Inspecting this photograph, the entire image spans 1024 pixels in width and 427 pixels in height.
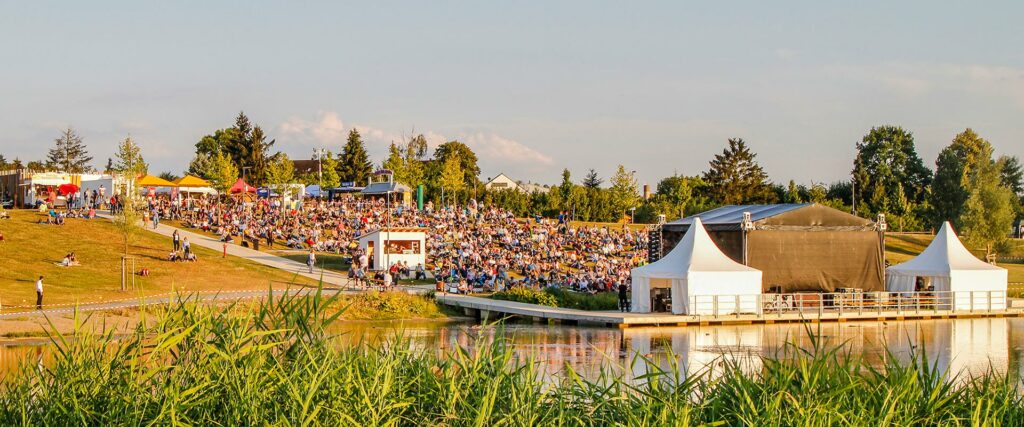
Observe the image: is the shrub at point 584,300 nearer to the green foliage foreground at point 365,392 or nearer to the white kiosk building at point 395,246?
the white kiosk building at point 395,246

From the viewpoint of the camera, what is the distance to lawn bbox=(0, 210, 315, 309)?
35562 mm

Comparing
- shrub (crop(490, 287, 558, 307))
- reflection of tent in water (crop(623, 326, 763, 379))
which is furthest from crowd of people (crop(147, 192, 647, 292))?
reflection of tent in water (crop(623, 326, 763, 379))

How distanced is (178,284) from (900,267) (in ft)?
82.4

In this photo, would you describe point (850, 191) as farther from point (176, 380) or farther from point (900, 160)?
point (176, 380)

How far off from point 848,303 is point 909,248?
3564 cm

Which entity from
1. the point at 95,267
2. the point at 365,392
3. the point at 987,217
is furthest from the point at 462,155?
the point at 365,392

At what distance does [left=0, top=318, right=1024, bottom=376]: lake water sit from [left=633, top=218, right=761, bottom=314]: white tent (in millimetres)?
1102

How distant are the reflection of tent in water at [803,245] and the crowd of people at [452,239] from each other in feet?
21.7

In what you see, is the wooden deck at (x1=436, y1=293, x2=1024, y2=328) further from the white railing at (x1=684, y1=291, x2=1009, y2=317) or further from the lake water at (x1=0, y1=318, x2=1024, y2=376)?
the lake water at (x1=0, y1=318, x2=1024, y2=376)

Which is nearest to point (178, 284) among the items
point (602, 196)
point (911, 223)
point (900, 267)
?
point (900, 267)

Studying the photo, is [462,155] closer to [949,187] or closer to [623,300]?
[949,187]

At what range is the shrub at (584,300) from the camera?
37500 mm

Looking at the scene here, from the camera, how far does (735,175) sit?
315 feet

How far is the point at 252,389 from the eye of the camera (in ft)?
34.6
